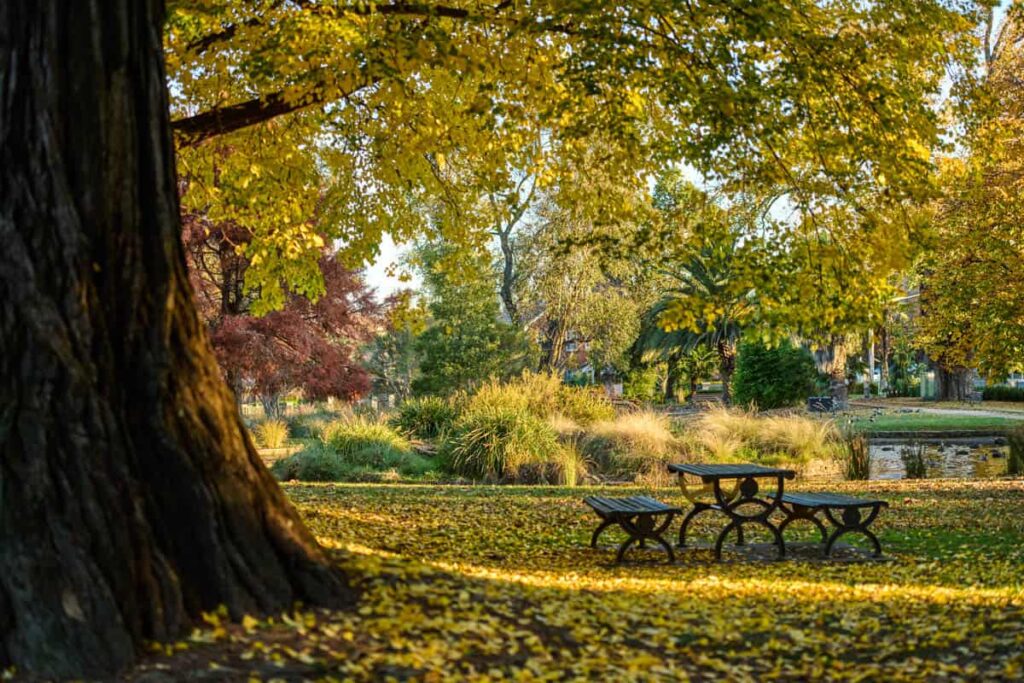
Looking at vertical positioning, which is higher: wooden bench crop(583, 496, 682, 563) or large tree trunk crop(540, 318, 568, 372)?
large tree trunk crop(540, 318, 568, 372)

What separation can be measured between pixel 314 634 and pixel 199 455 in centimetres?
87

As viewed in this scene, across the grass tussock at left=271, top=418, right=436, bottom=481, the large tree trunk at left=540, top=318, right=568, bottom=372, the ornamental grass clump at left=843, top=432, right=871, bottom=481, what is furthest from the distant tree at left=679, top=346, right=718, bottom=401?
the ornamental grass clump at left=843, top=432, right=871, bottom=481

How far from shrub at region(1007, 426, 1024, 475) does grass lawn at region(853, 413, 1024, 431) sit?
5968mm

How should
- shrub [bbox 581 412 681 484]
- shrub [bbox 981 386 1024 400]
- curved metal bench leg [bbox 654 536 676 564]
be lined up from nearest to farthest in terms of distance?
1. curved metal bench leg [bbox 654 536 676 564]
2. shrub [bbox 581 412 681 484]
3. shrub [bbox 981 386 1024 400]

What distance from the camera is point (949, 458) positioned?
17.2m

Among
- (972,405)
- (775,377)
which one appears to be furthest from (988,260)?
(972,405)

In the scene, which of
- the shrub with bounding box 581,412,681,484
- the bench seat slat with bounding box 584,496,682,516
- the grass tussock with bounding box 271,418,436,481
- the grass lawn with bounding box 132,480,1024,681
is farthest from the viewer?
the grass tussock with bounding box 271,418,436,481

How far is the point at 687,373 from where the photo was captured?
122 ft

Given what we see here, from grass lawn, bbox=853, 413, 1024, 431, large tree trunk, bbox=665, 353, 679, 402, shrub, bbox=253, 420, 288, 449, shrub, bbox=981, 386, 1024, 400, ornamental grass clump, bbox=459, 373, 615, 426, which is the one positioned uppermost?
large tree trunk, bbox=665, 353, 679, 402

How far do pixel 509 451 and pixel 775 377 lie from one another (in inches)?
667

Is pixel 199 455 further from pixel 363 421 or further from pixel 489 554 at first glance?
pixel 363 421

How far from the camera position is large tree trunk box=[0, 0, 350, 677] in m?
3.59

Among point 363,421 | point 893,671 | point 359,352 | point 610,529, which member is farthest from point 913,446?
point 359,352

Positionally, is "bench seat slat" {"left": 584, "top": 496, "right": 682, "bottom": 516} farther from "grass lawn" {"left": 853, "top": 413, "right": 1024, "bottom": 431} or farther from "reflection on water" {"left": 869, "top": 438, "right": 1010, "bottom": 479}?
"grass lawn" {"left": 853, "top": 413, "right": 1024, "bottom": 431}
